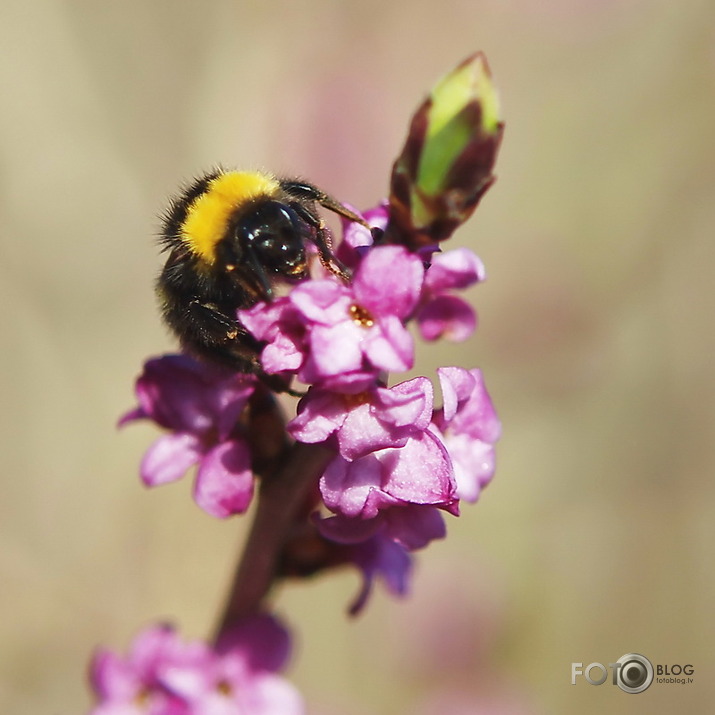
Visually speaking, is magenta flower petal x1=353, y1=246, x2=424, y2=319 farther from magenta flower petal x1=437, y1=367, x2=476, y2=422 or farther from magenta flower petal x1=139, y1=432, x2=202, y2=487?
magenta flower petal x1=139, y1=432, x2=202, y2=487

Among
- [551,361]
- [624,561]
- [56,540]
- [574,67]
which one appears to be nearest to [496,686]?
[624,561]

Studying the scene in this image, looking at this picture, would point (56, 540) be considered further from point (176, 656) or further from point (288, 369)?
point (288, 369)

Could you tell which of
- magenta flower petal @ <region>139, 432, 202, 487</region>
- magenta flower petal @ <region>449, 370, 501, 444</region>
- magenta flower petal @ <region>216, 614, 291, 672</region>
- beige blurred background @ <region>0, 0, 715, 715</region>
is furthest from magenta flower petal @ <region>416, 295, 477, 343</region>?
beige blurred background @ <region>0, 0, 715, 715</region>

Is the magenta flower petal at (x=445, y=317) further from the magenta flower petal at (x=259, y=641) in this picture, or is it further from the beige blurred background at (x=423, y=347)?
the beige blurred background at (x=423, y=347)

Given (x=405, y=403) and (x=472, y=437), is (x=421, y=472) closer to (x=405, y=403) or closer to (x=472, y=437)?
(x=405, y=403)

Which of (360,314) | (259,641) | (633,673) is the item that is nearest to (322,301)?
(360,314)
